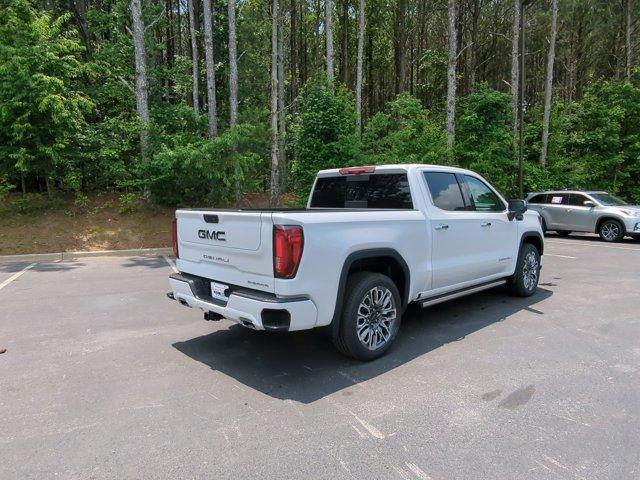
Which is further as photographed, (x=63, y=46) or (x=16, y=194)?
(x=16, y=194)

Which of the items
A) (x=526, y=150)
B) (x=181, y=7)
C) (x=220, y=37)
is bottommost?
(x=526, y=150)

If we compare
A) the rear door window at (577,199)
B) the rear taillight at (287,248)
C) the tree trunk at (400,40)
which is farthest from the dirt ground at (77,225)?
the tree trunk at (400,40)

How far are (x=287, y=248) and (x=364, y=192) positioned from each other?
6.80ft

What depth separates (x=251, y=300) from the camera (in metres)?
3.77

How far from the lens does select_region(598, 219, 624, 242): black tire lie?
45.2 feet

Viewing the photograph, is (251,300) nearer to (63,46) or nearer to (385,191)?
(385,191)

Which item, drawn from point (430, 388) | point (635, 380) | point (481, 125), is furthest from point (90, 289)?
point (481, 125)

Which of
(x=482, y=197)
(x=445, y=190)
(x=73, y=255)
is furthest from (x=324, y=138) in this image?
(x=445, y=190)

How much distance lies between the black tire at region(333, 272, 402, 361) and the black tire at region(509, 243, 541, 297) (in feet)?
9.57

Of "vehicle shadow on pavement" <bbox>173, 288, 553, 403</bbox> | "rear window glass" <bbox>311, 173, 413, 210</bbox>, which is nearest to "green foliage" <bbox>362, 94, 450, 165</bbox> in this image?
"rear window glass" <bbox>311, 173, 413, 210</bbox>

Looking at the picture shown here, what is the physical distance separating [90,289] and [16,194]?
30.6 ft

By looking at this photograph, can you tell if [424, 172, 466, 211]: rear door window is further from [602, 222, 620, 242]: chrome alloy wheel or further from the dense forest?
[602, 222, 620, 242]: chrome alloy wheel

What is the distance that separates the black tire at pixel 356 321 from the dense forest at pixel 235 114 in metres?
9.45

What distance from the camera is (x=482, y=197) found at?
6.04 metres
